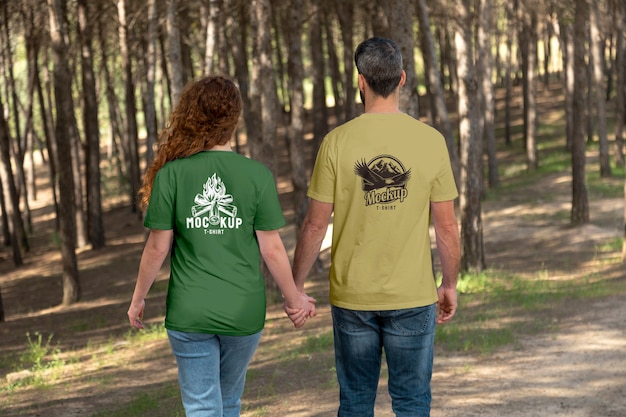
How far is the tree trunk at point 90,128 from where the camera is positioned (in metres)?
24.0

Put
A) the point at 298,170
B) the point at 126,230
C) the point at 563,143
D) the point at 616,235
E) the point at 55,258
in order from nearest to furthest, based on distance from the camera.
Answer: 1. the point at 298,170
2. the point at 616,235
3. the point at 55,258
4. the point at 126,230
5. the point at 563,143

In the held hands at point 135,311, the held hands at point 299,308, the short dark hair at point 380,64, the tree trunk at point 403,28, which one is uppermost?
the tree trunk at point 403,28

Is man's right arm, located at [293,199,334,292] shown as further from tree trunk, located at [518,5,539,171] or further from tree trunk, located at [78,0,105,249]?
tree trunk, located at [518,5,539,171]

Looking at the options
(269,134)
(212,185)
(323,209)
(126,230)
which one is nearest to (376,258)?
(323,209)

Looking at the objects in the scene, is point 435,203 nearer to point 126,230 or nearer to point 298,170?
point 298,170

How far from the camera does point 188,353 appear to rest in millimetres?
4094

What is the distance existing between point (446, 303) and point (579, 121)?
1689cm

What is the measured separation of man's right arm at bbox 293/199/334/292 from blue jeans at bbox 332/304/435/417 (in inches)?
9.4

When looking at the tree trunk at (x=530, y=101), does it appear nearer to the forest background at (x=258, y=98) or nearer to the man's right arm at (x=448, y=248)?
the forest background at (x=258, y=98)

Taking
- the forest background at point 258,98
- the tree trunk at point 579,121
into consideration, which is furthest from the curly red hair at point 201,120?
the tree trunk at point 579,121

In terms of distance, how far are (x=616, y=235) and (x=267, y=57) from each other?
9.31 m

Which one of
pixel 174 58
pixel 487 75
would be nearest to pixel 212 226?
pixel 174 58

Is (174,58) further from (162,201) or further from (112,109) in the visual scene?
(112,109)

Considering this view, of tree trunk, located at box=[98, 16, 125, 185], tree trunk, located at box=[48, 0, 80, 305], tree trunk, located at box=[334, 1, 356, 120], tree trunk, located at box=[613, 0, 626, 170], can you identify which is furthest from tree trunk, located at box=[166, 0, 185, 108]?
tree trunk, located at box=[613, 0, 626, 170]
